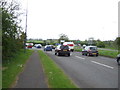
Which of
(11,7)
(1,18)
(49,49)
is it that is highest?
(11,7)

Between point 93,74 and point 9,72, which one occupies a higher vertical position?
point 9,72

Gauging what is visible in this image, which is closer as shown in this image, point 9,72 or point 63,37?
point 9,72

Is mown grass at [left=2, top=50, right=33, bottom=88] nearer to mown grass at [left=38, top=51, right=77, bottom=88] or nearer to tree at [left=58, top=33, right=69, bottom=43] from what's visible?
mown grass at [left=38, top=51, right=77, bottom=88]

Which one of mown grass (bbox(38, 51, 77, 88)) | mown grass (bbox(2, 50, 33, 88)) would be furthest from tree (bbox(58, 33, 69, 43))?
mown grass (bbox(38, 51, 77, 88))

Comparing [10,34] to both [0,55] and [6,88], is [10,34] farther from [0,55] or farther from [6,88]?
[6,88]

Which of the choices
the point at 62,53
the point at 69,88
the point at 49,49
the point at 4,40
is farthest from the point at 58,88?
the point at 49,49

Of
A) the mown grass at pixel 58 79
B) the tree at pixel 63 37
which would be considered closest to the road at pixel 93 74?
the mown grass at pixel 58 79

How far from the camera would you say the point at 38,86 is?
771 centimetres

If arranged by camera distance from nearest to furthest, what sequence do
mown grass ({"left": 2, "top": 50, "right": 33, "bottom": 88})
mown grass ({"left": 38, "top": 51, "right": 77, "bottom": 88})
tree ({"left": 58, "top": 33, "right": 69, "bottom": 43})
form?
mown grass ({"left": 38, "top": 51, "right": 77, "bottom": 88})
mown grass ({"left": 2, "top": 50, "right": 33, "bottom": 88})
tree ({"left": 58, "top": 33, "right": 69, "bottom": 43})

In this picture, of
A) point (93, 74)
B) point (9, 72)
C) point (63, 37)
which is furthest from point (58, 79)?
point (63, 37)

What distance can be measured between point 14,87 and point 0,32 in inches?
280

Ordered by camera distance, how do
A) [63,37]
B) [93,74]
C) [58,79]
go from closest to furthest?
[58,79]
[93,74]
[63,37]

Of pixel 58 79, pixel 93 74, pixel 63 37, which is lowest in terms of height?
pixel 93 74

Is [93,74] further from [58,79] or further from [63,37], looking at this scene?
[63,37]
